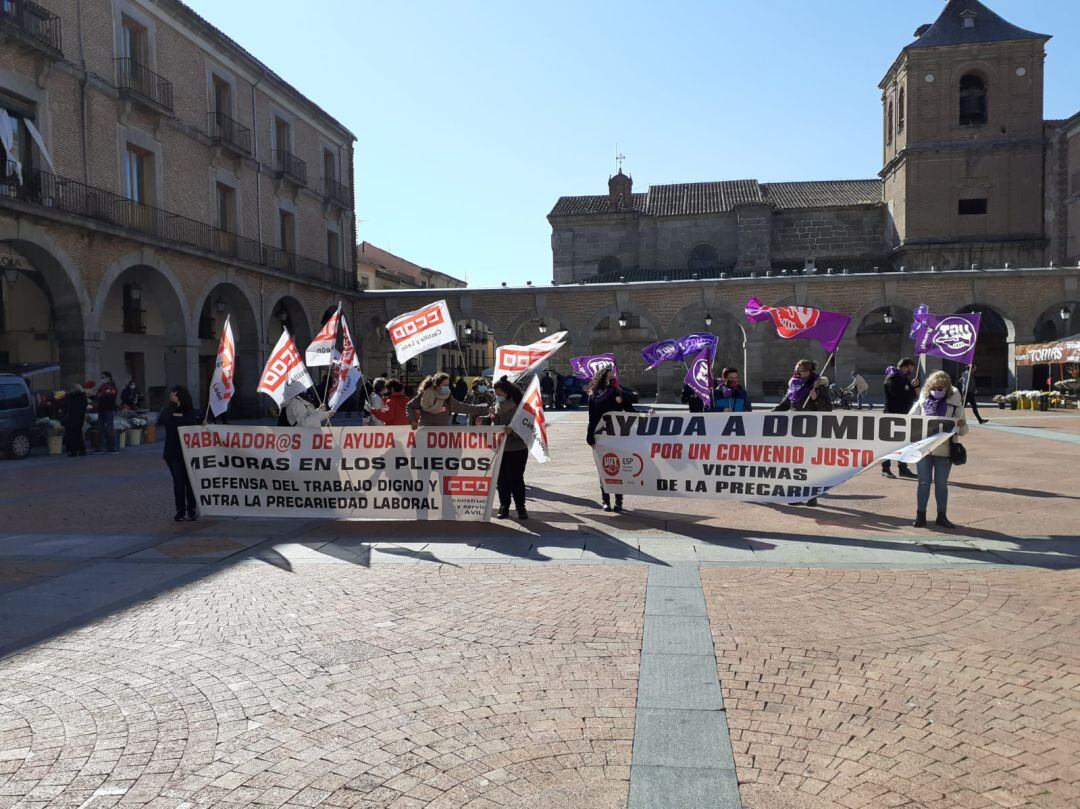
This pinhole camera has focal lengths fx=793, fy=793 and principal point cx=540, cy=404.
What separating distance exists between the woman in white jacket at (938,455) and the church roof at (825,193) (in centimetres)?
3948

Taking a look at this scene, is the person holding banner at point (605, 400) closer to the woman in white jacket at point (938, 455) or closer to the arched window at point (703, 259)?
the woman in white jacket at point (938, 455)

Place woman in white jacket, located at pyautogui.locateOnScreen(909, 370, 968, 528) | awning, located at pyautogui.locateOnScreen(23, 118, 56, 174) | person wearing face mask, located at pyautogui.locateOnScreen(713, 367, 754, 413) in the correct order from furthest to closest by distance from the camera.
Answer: awning, located at pyautogui.locateOnScreen(23, 118, 56, 174)
person wearing face mask, located at pyautogui.locateOnScreen(713, 367, 754, 413)
woman in white jacket, located at pyautogui.locateOnScreen(909, 370, 968, 528)

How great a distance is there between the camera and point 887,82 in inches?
1743

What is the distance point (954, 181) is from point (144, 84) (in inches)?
1473

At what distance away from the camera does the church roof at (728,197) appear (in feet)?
150

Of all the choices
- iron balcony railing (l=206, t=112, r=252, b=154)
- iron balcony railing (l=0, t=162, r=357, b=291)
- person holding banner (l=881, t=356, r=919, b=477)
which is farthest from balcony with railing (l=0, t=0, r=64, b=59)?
person holding banner (l=881, t=356, r=919, b=477)

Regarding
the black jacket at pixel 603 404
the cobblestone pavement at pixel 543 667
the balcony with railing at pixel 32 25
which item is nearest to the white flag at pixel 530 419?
the black jacket at pixel 603 404

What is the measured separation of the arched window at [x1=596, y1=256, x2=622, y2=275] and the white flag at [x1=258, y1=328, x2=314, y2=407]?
38.2 metres

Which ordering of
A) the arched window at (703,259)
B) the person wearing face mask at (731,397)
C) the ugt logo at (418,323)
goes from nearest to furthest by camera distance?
the ugt logo at (418,323)
the person wearing face mask at (731,397)
the arched window at (703,259)

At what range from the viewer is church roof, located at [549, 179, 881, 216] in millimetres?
45719

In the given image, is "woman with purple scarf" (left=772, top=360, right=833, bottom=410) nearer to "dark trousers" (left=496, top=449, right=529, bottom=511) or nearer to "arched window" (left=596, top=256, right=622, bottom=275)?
"dark trousers" (left=496, top=449, right=529, bottom=511)

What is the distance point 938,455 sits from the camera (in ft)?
26.6

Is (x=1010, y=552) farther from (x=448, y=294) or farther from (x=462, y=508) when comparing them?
(x=448, y=294)

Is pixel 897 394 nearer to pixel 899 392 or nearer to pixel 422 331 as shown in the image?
pixel 899 392
